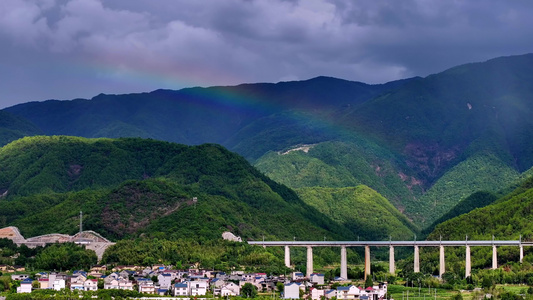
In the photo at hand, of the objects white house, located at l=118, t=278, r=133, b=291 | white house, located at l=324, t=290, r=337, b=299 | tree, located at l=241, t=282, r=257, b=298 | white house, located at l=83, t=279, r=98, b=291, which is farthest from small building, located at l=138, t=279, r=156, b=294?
white house, located at l=324, t=290, r=337, b=299

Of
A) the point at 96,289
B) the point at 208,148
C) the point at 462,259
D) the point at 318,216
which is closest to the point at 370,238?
the point at 318,216

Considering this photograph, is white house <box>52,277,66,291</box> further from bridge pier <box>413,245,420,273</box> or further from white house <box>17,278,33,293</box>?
bridge pier <box>413,245,420,273</box>

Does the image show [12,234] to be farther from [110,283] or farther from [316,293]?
[316,293]

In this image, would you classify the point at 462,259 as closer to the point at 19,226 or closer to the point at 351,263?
the point at 351,263

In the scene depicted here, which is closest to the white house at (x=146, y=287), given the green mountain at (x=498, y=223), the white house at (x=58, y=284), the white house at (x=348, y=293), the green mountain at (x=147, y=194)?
the white house at (x=58, y=284)

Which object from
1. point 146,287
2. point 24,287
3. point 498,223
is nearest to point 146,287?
point 146,287
